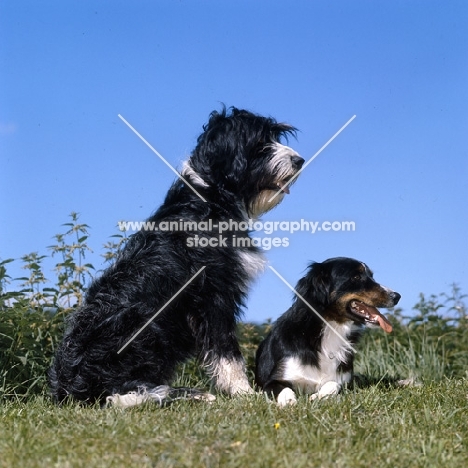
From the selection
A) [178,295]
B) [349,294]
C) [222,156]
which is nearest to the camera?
[178,295]

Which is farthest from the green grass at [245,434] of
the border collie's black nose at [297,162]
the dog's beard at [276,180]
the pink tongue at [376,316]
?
the border collie's black nose at [297,162]

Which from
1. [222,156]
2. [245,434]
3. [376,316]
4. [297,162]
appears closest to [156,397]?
[245,434]

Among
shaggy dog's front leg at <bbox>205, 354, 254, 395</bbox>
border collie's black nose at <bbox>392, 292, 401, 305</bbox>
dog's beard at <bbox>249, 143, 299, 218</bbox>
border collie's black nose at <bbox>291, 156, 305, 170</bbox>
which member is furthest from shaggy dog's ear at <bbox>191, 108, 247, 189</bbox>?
border collie's black nose at <bbox>392, 292, 401, 305</bbox>

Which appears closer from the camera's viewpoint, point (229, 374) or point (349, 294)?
point (229, 374)

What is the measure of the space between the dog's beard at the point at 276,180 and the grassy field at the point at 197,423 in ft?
5.17

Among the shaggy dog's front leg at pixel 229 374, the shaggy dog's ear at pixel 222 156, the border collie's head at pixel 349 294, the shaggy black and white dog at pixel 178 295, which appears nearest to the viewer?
the shaggy black and white dog at pixel 178 295

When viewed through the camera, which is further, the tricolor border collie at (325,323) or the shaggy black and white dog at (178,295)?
the tricolor border collie at (325,323)

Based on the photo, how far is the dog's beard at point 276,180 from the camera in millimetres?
6043

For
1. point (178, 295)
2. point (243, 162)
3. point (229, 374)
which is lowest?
point (229, 374)

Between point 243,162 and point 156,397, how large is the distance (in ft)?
6.40

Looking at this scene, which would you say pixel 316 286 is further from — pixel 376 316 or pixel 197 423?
pixel 197 423

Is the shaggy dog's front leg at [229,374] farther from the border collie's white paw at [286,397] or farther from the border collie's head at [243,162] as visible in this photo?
the border collie's head at [243,162]

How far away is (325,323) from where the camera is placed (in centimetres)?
589

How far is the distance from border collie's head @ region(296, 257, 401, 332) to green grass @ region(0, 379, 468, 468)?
0.70m
